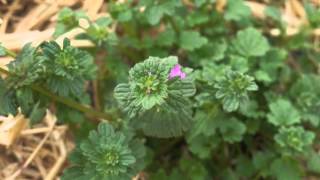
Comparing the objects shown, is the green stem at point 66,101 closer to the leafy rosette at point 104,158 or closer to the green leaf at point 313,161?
the leafy rosette at point 104,158

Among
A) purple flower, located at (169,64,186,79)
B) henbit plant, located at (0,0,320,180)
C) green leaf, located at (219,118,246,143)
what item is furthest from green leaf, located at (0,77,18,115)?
A: green leaf, located at (219,118,246,143)

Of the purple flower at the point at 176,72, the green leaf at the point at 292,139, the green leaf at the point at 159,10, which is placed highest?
the purple flower at the point at 176,72

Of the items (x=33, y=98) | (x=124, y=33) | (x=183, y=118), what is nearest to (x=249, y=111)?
(x=183, y=118)

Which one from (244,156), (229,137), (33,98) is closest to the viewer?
(33,98)

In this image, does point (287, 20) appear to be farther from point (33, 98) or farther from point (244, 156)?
point (33, 98)

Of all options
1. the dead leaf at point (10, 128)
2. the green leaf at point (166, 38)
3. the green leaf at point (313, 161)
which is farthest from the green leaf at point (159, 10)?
the green leaf at point (313, 161)

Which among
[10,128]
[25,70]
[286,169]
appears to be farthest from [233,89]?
[10,128]
